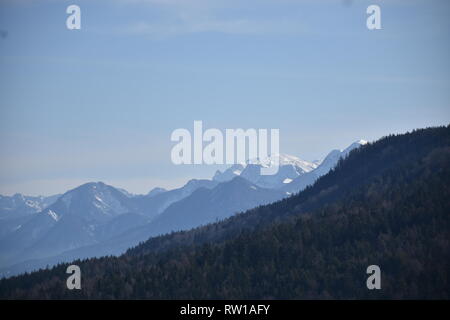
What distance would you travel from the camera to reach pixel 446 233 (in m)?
199

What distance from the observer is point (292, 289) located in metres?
189

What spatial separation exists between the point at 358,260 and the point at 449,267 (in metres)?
23.1

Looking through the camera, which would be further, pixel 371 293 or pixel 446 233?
pixel 446 233
